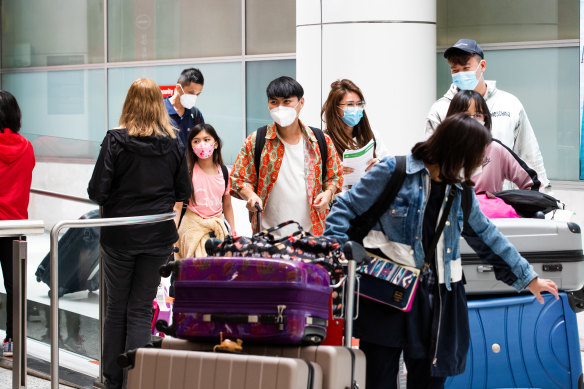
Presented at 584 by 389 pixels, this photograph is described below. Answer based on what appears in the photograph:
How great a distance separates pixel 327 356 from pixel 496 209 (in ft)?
7.28

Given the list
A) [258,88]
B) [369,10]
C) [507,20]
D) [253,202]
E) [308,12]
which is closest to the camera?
[253,202]

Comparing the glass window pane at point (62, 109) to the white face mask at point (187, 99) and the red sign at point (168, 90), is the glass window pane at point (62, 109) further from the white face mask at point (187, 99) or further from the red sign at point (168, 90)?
the white face mask at point (187, 99)

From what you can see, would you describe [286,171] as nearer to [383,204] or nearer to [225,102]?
[383,204]

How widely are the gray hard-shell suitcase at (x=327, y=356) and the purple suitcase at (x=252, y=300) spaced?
0.05m

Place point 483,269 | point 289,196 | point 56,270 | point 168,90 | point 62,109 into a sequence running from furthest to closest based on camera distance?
point 62,109 → point 168,90 → point 289,196 → point 483,269 → point 56,270

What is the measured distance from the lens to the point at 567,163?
9203mm

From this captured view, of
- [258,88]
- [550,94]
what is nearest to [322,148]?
[550,94]

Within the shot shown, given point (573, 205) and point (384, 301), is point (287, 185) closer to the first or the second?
point (384, 301)

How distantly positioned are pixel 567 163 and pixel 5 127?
5.39 m

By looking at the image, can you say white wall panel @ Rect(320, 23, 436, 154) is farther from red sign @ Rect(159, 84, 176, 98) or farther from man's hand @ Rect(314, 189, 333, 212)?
red sign @ Rect(159, 84, 176, 98)

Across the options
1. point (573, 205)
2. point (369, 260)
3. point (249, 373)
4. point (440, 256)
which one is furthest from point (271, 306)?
point (573, 205)

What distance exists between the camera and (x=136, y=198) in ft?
16.9

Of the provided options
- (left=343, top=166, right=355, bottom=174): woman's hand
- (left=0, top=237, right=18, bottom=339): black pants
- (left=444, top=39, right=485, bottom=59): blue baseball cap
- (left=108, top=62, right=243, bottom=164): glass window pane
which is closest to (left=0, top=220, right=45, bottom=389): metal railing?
(left=0, top=237, right=18, bottom=339): black pants

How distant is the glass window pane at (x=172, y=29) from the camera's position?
12.5 metres
